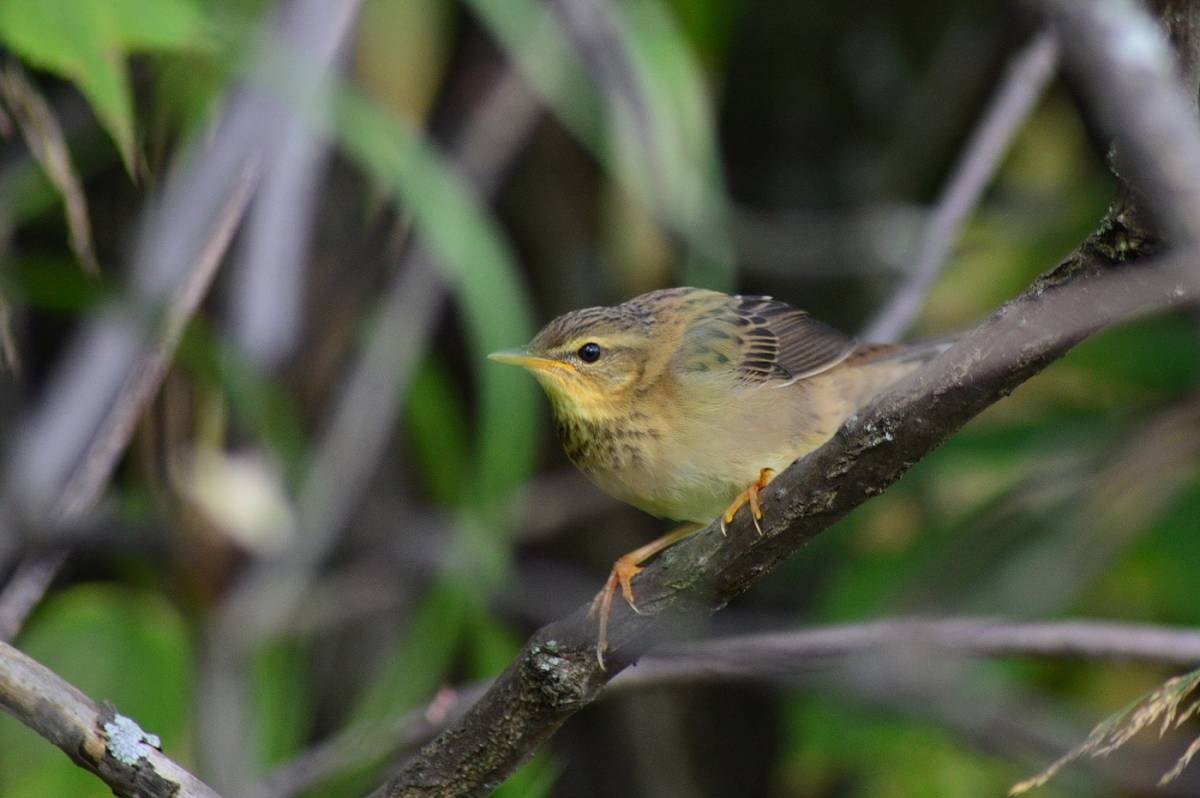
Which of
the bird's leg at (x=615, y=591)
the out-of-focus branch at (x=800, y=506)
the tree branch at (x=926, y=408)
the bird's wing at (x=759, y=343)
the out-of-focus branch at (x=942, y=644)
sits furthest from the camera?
the bird's wing at (x=759, y=343)

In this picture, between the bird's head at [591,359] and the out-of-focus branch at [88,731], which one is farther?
the bird's head at [591,359]

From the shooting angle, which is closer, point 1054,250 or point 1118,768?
point 1118,768

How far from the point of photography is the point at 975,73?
5891 mm

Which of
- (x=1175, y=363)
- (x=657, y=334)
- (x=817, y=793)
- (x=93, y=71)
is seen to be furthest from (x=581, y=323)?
(x=817, y=793)

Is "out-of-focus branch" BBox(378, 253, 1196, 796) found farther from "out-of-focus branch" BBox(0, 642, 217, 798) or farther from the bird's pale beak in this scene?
the bird's pale beak

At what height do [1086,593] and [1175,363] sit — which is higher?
[1175,363]

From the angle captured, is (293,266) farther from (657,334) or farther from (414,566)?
(414,566)

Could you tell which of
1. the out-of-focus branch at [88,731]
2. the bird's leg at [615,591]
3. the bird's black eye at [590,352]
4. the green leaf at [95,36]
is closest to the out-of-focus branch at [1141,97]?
the bird's leg at [615,591]

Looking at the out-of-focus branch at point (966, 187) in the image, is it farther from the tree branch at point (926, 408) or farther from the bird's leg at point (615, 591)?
the tree branch at point (926, 408)

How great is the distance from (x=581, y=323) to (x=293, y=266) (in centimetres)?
→ 107

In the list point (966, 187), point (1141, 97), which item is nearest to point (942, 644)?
point (966, 187)

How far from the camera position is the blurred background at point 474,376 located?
12.1ft

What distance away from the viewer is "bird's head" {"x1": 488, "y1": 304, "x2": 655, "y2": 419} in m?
3.51

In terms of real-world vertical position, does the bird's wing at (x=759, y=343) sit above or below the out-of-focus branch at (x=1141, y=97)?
below
